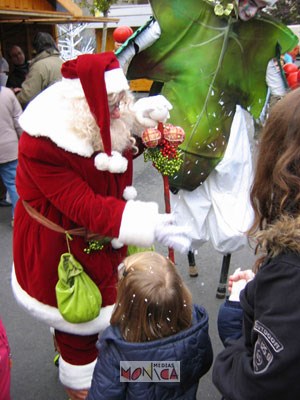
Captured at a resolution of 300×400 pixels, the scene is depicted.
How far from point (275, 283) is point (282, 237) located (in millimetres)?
98

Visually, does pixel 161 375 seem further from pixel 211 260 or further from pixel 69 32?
pixel 69 32

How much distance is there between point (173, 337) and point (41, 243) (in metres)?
0.71

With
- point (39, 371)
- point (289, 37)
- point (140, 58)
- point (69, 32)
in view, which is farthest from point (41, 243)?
point (69, 32)

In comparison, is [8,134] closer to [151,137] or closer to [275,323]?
[151,137]

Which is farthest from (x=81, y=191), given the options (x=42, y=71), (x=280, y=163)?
(x=42, y=71)

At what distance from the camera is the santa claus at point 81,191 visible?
5.16 ft

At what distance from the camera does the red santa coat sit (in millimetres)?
1584

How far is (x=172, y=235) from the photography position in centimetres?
154

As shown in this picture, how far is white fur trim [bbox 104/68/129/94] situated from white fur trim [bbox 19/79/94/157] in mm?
104

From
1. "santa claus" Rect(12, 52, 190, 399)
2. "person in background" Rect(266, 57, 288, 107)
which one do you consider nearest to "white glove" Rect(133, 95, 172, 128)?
"santa claus" Rect(12, 52, 190, 399)

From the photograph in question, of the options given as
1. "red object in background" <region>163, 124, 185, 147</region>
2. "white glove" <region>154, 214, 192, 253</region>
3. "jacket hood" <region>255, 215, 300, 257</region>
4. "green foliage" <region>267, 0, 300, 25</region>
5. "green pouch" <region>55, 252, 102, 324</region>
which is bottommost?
"green foliage" <region>267, 0, 300, 25</region>

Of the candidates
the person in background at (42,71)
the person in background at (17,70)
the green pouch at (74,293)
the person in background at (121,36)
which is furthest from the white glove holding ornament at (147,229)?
the person in background at (17,70)

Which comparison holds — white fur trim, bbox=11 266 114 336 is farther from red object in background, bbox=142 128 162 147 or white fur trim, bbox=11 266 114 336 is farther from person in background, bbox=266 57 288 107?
person in background, bbox=266 57 288 107

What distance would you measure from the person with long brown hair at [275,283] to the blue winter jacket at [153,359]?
0.22 metres
